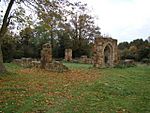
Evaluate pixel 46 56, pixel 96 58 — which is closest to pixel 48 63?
pixel 46 56

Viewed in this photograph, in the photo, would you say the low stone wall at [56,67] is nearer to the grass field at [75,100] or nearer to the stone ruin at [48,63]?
the stone ruin at [48,63]

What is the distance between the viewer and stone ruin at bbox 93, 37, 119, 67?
3322cm

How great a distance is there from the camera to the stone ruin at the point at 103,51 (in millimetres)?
33219

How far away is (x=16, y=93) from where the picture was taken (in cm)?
1343

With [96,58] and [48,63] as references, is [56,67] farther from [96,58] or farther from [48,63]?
[96,58]

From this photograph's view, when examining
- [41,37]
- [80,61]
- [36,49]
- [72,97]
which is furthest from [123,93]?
[41,37]

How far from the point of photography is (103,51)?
34188 mm

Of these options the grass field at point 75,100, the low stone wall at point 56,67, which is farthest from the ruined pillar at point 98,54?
the grass field at point 75,100

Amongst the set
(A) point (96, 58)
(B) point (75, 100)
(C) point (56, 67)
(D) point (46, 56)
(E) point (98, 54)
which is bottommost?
(B) point (75, 100)

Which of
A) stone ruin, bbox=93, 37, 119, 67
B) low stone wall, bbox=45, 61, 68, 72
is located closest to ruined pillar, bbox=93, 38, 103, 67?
stone ruin, bbox=93, 37, 119, 67

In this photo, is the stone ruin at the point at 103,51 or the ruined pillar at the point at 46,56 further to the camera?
the stone ruin at the point at 103,51

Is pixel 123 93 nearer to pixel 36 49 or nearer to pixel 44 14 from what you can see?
pixel 44 14

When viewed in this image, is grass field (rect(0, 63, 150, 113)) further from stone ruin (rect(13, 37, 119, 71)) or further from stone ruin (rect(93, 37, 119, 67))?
stone ruin (rect(93, 37, 119, 67))

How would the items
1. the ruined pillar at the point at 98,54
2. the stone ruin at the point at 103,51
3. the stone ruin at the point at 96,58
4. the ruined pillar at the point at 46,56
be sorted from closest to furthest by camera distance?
1. the stone ruin at the point at 96,58
2. the ruined pillar at the point at 46,56
3. the ruined pillar at the point at 98,54
4. the stone ruin at the point at 103,51
